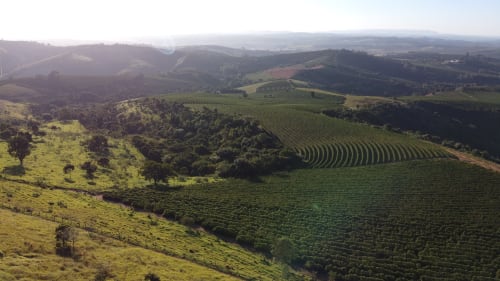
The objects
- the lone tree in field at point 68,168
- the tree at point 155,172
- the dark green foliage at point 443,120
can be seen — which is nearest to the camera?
the tree at point 155,172

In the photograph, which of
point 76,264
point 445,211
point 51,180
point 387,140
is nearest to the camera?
point 76,264

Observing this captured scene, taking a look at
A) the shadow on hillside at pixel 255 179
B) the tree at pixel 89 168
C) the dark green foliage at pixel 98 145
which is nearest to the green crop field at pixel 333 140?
the shadow on hillside at pixel 255 179

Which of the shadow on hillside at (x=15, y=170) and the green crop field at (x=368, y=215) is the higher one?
the shadow on hillside at (x=15, y=170)

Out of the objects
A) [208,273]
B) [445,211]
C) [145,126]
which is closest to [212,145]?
[145,126]

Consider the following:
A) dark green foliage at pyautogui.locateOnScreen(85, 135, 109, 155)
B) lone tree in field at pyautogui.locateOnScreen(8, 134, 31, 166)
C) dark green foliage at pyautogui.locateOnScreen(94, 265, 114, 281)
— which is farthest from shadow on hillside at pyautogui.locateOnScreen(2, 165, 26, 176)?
dark green foliage at pyautogui.locateOnScreen(94, 265, 114, 281)

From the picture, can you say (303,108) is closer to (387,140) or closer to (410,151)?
(387,140)

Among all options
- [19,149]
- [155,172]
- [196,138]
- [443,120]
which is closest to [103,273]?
[155,172]

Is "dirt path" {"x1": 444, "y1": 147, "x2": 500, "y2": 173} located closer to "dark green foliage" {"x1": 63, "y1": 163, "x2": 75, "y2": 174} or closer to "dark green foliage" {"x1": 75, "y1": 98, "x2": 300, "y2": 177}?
"dark green foliage" {"x1": 75, "y1": 98, "x2": 300, "y2": 177}

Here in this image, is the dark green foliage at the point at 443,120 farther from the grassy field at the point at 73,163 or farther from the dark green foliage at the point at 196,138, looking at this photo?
the grassy field at the point at 73,163
